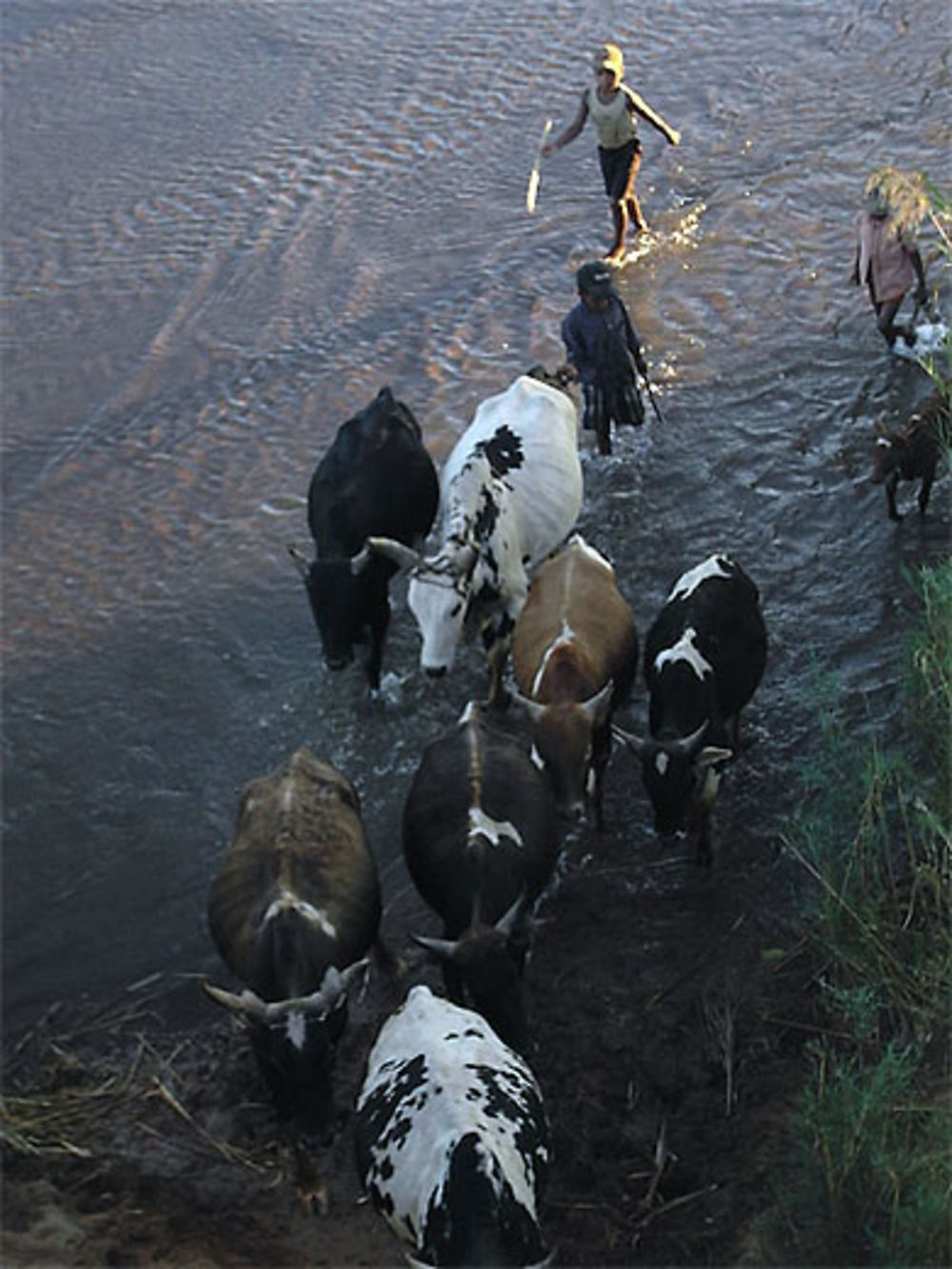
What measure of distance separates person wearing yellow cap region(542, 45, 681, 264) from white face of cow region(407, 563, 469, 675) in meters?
6.12

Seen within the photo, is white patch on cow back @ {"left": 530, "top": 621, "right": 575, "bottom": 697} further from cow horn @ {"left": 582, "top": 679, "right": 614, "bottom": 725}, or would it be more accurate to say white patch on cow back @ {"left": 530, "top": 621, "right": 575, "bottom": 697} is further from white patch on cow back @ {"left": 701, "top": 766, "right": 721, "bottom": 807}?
white patch on cow back @ {"left": 701, "top": 766, "right": 721, "bottom": 807}

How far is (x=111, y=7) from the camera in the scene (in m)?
20.2

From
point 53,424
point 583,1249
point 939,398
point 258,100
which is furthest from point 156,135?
point 583,1249

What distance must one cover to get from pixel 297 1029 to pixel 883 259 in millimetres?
7752

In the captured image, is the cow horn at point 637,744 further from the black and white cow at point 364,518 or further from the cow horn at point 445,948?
the black and white cow at point 364,518

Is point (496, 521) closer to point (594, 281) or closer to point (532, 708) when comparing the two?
point (532, 708)

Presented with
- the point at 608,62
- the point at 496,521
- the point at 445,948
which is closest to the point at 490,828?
the point at 445,948

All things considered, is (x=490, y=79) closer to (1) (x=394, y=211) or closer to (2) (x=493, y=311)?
(1) (x=394, y=211)

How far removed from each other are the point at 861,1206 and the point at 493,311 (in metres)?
9.44

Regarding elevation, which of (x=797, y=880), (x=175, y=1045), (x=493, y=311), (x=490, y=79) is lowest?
(x=175, y=1045)

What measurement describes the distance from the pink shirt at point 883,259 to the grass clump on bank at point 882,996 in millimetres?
3426

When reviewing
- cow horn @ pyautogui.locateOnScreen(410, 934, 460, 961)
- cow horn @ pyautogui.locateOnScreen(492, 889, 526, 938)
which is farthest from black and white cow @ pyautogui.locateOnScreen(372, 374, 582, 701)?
cow horn @ pyautogui.locateOnScreen(410, 934, 460, 961)

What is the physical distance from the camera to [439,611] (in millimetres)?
9367

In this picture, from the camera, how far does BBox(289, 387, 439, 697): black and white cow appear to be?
982 cm
